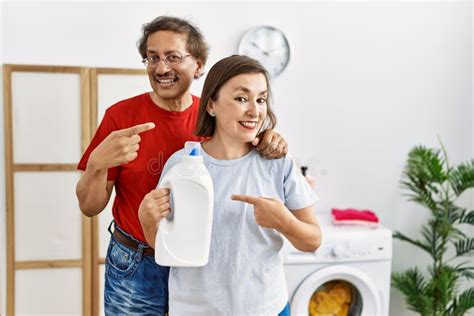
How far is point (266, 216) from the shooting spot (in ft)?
3.90

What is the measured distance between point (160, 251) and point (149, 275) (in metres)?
0.33

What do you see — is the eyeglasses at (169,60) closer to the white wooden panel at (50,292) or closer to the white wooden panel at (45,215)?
the white wooden panel at (45,215)

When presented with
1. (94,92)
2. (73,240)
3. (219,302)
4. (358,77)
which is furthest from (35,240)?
(358,77)

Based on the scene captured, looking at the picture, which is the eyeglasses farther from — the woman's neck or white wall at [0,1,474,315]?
white wall at [0,1,474,315]

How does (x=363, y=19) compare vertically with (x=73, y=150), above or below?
above

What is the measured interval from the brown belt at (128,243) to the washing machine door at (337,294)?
4.05 feet

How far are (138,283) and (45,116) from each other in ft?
4.37

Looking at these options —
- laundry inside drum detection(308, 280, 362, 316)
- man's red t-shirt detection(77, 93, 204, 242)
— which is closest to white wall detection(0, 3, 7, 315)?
man's red t-shirt detection(77, 93, 204, 242)

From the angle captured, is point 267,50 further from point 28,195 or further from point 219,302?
point 219,302

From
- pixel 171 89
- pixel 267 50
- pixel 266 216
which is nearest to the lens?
Result: pixel 266 216

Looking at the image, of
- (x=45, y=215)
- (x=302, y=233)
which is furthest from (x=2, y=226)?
(x=302, y=233)

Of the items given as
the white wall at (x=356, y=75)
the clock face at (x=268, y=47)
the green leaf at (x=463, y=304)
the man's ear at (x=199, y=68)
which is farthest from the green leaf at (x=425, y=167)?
the man's ear at (x=199, y=68)

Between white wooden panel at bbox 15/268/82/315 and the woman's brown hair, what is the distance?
1.56 metres

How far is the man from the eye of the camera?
151 centimetres
